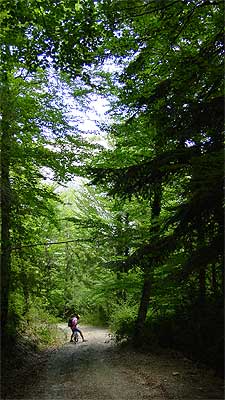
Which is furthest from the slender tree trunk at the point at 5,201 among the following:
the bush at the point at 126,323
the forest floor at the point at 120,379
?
the bush at the point at 126,323

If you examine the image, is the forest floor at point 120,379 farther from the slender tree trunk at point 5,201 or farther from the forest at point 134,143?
the slender tree trunk at point 5,201

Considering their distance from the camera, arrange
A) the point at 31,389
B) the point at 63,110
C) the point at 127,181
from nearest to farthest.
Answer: the point at 127,181
the point at 31,389
the point at 63,110

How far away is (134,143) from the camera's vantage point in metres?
11.6

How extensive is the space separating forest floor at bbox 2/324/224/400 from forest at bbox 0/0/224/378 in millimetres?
635

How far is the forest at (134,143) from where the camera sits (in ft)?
17.4

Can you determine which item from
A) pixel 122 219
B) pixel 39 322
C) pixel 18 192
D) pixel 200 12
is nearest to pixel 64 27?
pixel 200 12

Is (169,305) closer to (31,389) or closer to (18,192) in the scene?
(31,389)

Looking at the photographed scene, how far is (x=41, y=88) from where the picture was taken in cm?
1208

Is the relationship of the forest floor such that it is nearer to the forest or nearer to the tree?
the forest

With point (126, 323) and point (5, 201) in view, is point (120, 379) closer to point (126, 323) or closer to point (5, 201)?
point (5, 201)

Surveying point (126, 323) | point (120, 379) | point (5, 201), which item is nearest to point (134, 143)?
point (5, 201)

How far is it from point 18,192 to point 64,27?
6.95m

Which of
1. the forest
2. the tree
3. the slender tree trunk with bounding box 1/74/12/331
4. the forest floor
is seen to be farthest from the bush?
the tree

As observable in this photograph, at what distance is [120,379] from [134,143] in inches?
270
